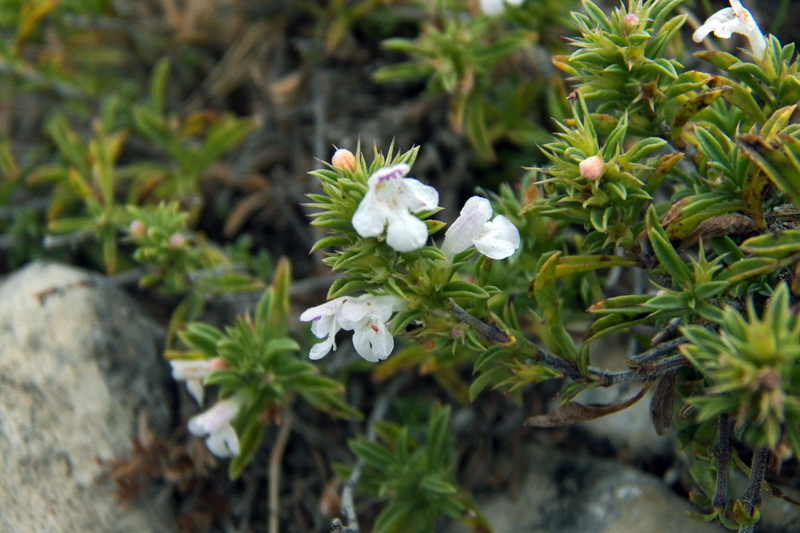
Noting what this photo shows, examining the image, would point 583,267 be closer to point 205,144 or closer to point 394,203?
point 394,203

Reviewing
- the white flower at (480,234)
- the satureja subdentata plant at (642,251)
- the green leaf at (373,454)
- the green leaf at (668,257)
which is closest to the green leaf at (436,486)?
the satureja subdentata plant at (642,251)

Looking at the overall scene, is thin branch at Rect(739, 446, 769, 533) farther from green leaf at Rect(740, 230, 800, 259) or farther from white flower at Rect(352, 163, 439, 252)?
white flower at Rect(352, 163, 439, 252)

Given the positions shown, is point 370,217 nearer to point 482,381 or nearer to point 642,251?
point 482,381

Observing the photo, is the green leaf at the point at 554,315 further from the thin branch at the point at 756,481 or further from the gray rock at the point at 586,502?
the gray rock at the point at 586,502

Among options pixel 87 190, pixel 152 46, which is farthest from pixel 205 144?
pixel 152 46

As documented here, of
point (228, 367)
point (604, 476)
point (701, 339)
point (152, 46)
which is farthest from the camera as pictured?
point (152, 46)
